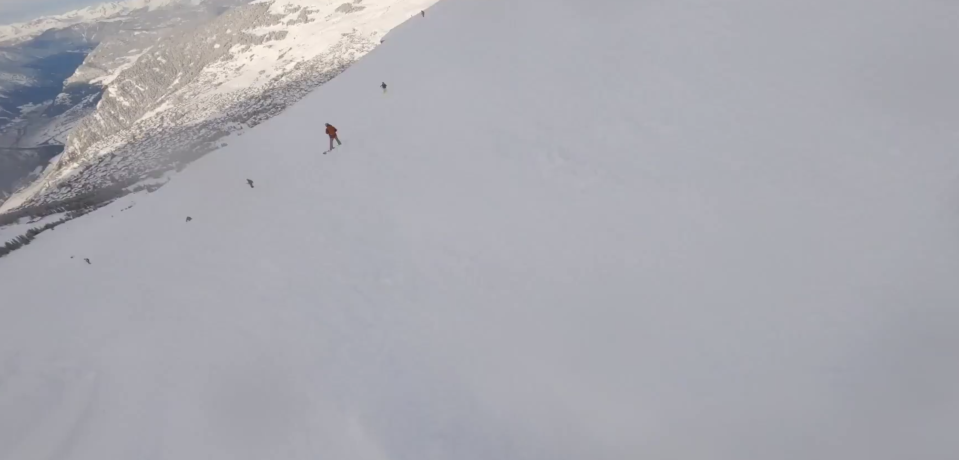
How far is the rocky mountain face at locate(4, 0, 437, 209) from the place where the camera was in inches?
3836

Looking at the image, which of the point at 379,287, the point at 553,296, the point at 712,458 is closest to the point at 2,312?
the point at 379,287

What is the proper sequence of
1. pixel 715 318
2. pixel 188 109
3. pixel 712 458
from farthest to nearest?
pixel 188 109 < pixel 715 318 < pixel 712 458

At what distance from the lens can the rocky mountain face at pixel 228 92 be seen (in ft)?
320

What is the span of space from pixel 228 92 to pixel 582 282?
557 feet

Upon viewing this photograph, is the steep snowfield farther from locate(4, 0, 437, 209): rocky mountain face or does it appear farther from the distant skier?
locate(4, 0, 437, 209): rocky mountain face

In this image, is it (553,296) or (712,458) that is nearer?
(712,458)

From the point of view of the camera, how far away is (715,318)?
29.8 ft

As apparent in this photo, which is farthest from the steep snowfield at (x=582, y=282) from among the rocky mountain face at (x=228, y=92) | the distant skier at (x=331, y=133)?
the rocky mountain face at (x=228, y=92)

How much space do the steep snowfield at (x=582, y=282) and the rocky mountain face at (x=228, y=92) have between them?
66084 mm

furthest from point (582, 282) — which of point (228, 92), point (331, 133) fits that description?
point (228, 92)

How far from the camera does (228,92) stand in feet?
484

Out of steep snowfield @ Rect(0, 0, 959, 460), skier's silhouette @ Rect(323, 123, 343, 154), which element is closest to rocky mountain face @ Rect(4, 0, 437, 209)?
skier's silhouette @ Rect(323, 123, 343, 154)

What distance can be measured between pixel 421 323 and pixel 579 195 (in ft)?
19.2

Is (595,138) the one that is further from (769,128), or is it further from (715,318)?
(715,318)
